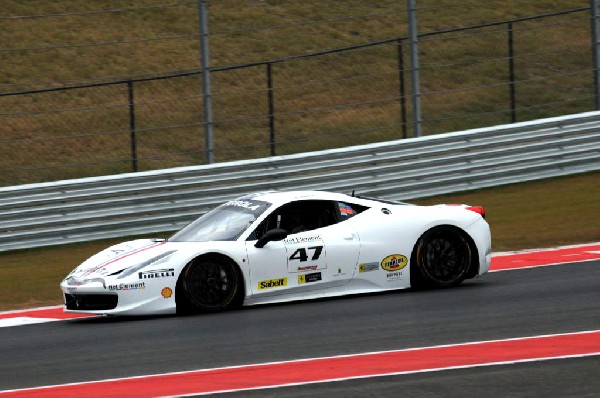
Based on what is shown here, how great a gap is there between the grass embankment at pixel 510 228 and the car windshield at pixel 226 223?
1994 mm

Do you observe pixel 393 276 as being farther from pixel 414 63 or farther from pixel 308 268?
pixel 414 63

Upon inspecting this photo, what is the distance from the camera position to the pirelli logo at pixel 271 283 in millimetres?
11625

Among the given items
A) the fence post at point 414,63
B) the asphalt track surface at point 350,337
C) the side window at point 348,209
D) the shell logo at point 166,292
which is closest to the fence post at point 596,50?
the fence post at point 414,63

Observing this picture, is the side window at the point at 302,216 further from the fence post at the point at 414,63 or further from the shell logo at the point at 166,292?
the fence post at the point at 414,63

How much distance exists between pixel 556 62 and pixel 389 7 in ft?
15.1

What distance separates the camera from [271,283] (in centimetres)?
1166

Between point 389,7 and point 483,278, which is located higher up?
point 389,7

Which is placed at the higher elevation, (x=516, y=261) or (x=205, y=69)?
(x=205, y=69)

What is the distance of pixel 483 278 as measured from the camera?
42.6 feet

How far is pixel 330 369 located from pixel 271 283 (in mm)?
3182

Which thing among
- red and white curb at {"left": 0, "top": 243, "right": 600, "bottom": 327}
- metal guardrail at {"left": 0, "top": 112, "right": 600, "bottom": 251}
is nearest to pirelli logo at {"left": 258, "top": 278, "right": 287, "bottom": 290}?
Answer: red and white curb at {"left": 0, "top": 243, "right": 600, "bottom": 327}

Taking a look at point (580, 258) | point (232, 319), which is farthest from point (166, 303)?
point (580, 258)

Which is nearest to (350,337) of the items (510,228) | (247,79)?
(510,228)

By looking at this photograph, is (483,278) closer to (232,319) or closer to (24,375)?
(232,319)
